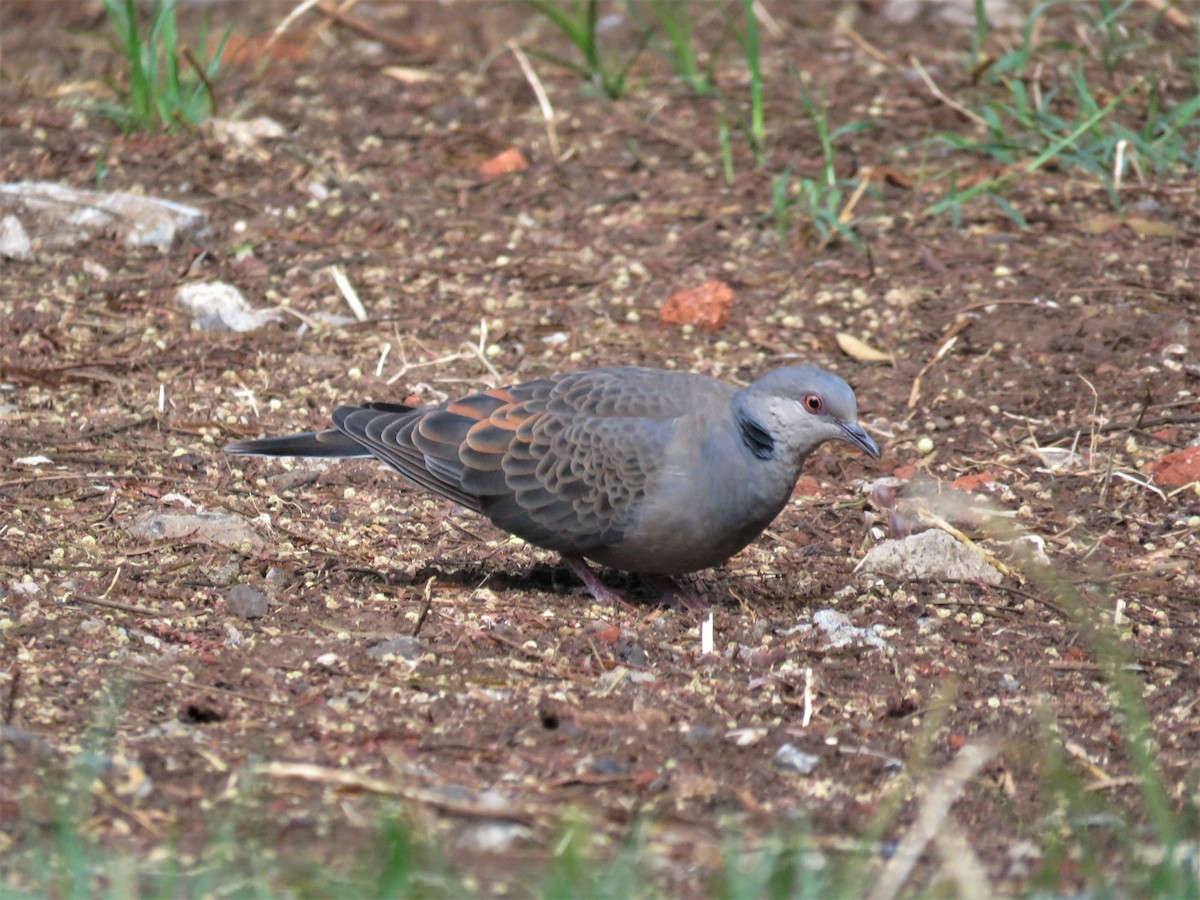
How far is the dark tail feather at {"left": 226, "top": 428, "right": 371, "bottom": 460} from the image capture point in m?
4.77

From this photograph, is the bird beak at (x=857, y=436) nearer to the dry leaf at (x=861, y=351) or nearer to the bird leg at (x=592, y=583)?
the bird leg at (x=592, y=583)

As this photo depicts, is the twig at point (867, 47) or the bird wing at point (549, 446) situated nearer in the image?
the bird wing at point (549, 446)

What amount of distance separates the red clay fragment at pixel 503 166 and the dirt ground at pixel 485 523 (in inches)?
2.5

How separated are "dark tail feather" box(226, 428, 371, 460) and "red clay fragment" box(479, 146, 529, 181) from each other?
2728mm

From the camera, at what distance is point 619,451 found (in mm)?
4441

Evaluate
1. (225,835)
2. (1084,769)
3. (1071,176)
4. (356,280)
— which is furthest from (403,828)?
(1071,176)

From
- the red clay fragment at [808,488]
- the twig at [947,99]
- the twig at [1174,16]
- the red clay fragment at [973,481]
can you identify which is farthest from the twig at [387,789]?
the twig at [1174,16]

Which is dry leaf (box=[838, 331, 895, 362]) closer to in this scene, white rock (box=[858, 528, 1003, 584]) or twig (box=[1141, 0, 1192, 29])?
white rock (box=[858, 528, 1003, 584])

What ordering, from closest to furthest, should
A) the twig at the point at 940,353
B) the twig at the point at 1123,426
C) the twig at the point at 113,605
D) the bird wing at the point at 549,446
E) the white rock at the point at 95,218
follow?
the twig at the point at 113,605 → the bird wing at the point at 549,446 → the twig at the point at 1123,426 → the twig at the point at 940,353 → the white rock at the point at 95,218

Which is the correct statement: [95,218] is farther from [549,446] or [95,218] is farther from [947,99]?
[947,99]

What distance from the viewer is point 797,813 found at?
3.37 metres

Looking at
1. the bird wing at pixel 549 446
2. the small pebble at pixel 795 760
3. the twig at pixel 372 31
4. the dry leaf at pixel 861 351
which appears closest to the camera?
the small pebble at pixel 795 760

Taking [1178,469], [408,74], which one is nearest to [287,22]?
[408,74]

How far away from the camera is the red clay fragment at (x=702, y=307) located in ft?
20.5
